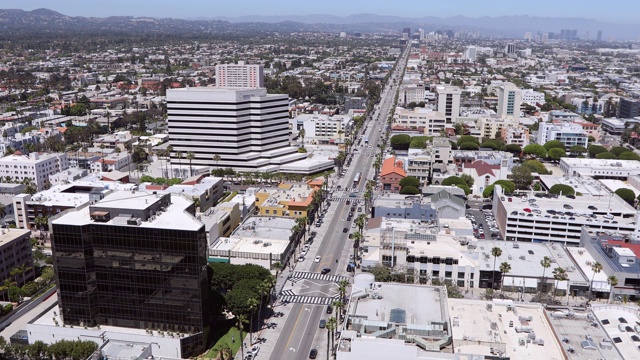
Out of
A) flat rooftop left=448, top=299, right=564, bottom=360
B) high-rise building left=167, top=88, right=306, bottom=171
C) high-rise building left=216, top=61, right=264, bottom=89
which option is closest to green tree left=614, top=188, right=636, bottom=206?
flat rooftop left=448, top=299, right=564, bottom=360

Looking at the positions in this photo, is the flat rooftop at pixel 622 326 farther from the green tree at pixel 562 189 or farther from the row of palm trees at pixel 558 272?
the green tree at pixel 562 189

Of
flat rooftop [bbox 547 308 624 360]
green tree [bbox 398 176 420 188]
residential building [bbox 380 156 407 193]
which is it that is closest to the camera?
flat rooftop [bbox 547 308 624 360]

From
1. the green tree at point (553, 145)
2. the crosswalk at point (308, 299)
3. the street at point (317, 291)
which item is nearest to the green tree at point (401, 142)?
the green tree at point (553, 145)

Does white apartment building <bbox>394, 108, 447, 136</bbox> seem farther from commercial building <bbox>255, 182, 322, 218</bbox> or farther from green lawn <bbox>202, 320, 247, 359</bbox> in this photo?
green lawn <bbox>202, 320, 247, 359</bbox>

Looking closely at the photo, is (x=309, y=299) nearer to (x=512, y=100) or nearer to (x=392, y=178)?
(x=392, y=178)

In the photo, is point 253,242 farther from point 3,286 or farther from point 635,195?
point 635,195
